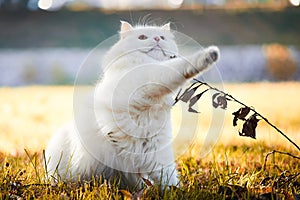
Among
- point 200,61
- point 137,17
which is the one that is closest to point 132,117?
point 200,61

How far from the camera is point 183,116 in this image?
163 centimetres

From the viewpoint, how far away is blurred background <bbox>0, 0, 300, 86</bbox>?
7.04 meters

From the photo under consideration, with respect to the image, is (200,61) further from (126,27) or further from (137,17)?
(137,17)

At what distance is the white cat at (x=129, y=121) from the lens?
1.46m

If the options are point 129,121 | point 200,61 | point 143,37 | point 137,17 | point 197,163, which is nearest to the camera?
point 200,61

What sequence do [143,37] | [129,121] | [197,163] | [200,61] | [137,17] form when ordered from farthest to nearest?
[137,17]
[197,163]
[143,37]
[129,121]
[200,61]

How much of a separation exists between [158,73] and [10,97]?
13.6 feet

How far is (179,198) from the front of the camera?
1440 millimetres

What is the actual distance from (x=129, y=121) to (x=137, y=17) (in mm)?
5501

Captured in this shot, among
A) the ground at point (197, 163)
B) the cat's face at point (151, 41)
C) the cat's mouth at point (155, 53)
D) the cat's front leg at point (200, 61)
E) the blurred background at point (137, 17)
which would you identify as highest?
the blurred background at point (137, 17)

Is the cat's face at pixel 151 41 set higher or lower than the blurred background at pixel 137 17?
lower

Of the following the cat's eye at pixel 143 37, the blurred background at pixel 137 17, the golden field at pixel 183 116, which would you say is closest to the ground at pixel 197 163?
the golden field at pixel 183 116

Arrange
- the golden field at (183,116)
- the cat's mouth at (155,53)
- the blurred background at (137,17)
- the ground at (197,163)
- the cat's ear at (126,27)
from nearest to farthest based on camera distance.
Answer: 1. the ground at (197,163)
2. the cat's mouth at (155,53)
3. the cat's ear at (126,27)
4. the golden field at (183,116)
5. the blurred background at (137,17)

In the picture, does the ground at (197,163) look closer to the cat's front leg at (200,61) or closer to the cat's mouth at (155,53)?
the cat's mouth at (155,53)
